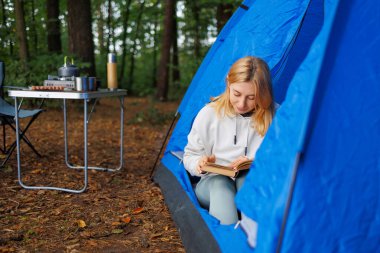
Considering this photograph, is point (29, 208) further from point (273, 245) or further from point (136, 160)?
point (273, 245)

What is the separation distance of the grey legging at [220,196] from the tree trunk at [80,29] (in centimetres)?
533

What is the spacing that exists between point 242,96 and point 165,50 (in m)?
7.44

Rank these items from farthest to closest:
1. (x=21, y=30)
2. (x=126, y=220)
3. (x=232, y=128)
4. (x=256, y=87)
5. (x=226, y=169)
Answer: (x=21, y=30)
(x=126, y=220)
(x=232, y=128)
(x=256, y=87)
(x=226, y=169)

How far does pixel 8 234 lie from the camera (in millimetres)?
2422

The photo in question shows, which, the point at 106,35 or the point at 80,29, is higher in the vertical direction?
the point at 106,35

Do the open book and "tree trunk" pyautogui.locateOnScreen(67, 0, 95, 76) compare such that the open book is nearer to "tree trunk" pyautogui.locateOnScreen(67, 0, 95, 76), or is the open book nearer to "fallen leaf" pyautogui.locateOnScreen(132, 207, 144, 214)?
"fallen leaf" pyautogui.locateOnScreen(132, 207, 144, 214)

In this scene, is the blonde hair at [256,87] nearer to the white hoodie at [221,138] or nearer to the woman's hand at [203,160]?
the white hoodie at [221,138]

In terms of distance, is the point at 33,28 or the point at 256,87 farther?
the point at 33,28

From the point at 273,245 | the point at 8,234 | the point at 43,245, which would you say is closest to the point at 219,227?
the point at 273,245

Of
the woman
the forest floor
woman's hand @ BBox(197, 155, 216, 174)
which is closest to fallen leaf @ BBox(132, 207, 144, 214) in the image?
the forest floor

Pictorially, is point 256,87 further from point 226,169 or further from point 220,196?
point 220,196

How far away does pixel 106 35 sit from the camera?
51.8ft

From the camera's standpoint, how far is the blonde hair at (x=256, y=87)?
2.15 meters

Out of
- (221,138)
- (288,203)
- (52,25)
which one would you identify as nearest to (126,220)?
(221,138)
